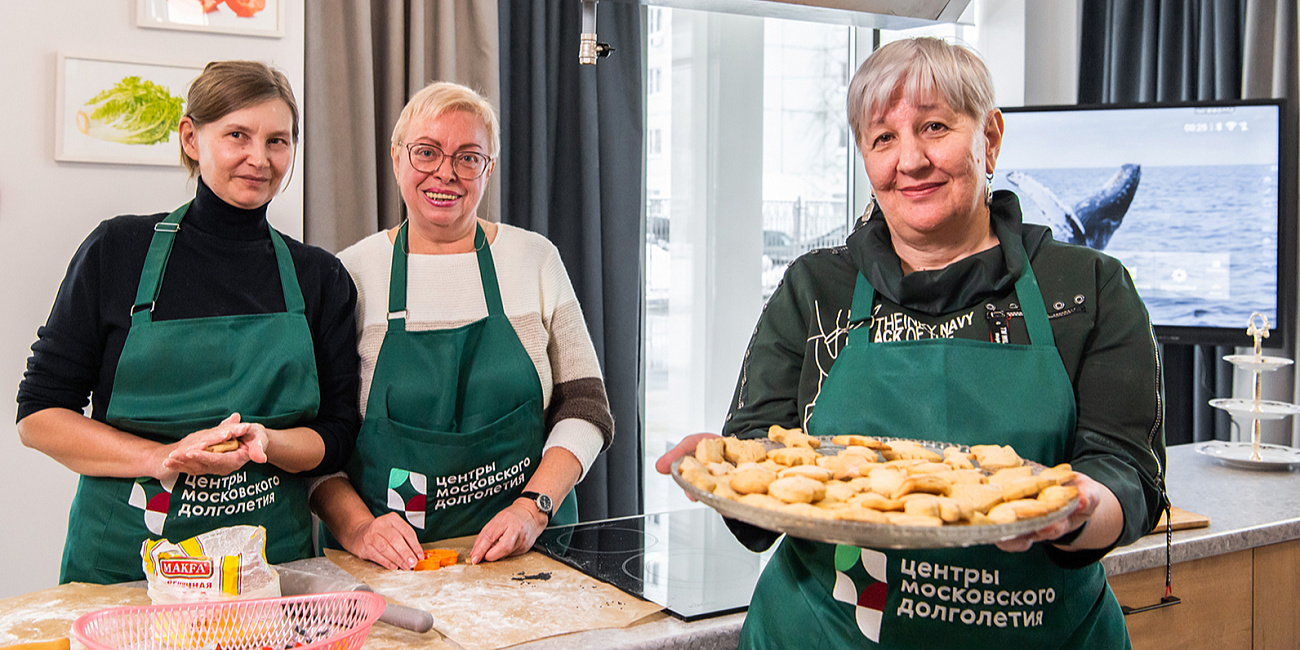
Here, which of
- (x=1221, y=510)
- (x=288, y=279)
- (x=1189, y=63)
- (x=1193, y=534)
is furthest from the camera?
(x=1189, y=63)

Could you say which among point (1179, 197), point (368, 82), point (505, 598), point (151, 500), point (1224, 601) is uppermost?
point (368, 82)

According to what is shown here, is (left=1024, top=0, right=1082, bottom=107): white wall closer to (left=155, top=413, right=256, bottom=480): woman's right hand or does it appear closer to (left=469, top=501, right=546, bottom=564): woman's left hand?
(left=469, top=501, right=546, bottom=564): woman's left hand

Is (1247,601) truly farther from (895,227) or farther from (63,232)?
(63,232)

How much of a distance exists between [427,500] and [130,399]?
49 centimetres

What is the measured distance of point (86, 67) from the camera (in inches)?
79.8

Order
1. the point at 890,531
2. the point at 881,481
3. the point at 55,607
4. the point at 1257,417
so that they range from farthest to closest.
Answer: the point at 1257,417 < the point at 55,607 < the point at 881,481 < the point at 890,531

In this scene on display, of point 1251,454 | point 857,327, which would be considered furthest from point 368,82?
point 1251,454

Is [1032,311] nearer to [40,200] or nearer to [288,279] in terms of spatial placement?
Answer: [288,279]

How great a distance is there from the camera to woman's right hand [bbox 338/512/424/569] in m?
1.50

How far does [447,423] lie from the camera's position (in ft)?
5.65

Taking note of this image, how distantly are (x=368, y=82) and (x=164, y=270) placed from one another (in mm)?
1090

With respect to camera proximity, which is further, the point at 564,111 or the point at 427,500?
the point at 564,111

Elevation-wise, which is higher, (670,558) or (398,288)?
(398,288)

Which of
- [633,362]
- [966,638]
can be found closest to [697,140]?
[633,362]
